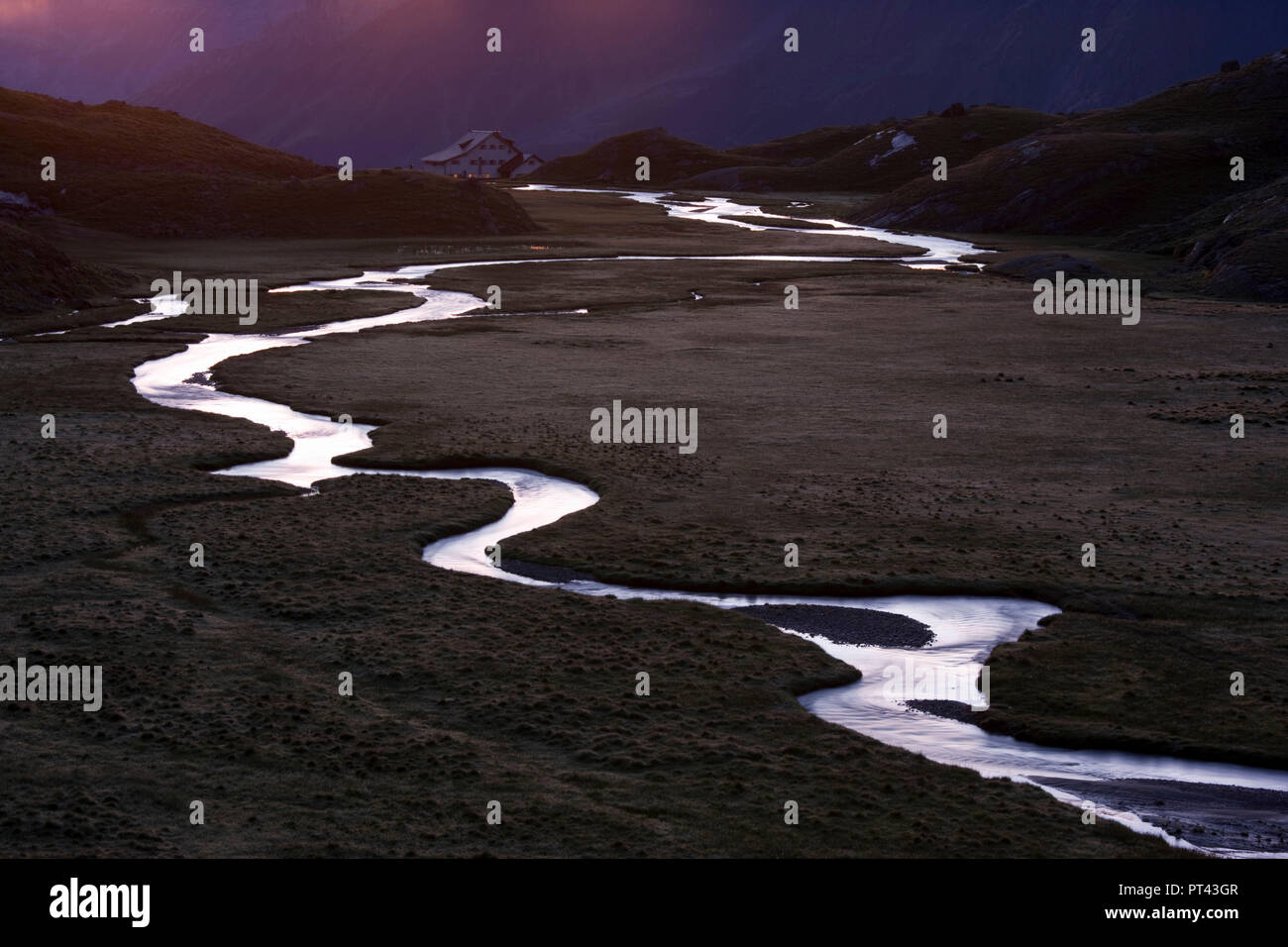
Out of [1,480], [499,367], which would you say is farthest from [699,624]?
[499,367]

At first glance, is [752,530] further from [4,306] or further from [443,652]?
[4,306]

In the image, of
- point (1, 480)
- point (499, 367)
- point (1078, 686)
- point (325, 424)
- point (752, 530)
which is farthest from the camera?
point (499, 367)
